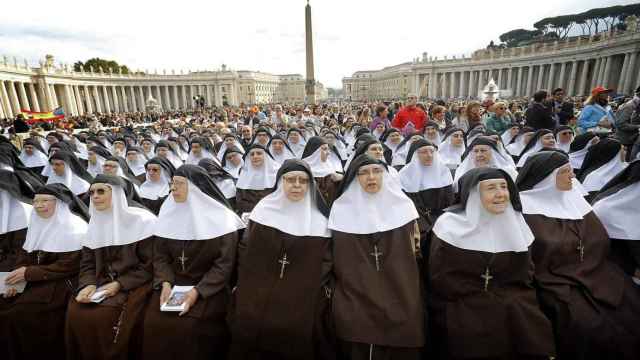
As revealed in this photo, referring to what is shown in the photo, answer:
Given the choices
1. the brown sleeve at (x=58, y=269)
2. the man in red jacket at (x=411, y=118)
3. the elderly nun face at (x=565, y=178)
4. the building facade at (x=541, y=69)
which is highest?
the building facade at (x=541, y=69)

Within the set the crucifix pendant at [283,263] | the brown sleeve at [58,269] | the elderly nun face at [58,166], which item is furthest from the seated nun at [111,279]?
the elderly nun face at [58,166]

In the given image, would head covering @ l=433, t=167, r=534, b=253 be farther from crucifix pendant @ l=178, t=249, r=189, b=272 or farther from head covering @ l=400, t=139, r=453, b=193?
crucifix pendant @ l=178, t=249, r=189, b=272

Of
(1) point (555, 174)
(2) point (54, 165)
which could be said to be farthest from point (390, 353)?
(2) point (54, 165)

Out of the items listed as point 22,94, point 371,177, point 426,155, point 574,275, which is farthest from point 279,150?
point 22,94

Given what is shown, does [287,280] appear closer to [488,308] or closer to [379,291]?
[379,291]

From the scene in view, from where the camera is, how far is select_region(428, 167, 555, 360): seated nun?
9.23 feet

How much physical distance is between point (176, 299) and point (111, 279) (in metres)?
0.90

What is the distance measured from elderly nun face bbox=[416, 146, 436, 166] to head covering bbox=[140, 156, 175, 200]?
4732 mm

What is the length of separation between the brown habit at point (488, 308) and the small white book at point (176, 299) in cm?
254

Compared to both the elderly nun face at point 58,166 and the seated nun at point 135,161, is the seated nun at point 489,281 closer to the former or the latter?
the elderly nun face at point 58,166

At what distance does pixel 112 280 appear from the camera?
347cm

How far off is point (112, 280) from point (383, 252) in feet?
9.76

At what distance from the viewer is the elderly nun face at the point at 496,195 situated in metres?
2.79

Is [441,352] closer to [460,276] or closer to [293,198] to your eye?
[460,276]
